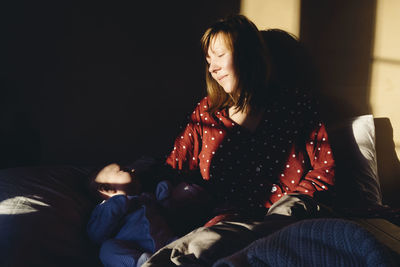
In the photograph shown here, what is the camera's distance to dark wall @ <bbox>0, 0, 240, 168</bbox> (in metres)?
1.73

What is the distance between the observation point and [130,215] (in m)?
1.31

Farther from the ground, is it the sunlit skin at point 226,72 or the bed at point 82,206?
the sunlit skin at point 226,72

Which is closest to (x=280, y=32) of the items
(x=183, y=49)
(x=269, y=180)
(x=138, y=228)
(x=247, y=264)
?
(x=183, y=49)

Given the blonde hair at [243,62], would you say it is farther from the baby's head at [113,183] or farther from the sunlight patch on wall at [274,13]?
the baby's head at [113,183]

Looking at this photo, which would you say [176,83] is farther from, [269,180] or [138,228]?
[138,228]

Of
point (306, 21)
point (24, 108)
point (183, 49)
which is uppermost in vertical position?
point (306, 21)

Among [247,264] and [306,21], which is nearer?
[247,264]

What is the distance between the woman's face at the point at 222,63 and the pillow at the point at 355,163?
0.58m

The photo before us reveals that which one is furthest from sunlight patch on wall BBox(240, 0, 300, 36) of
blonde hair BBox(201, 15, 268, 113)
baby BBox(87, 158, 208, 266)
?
baby BBox(87, 158, 208, 266)

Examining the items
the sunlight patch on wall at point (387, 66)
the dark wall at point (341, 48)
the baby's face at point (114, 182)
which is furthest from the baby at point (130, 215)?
the sunlight patch on wall at point (387, 66)

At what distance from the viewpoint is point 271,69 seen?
5.24ft

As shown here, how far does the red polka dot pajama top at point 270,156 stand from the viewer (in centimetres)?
148

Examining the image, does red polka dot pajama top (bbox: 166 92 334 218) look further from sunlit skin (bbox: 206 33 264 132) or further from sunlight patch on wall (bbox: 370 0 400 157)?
sunlight patch on wall (bbox: 370 0 400 157)

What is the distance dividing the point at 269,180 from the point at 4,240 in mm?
1028
